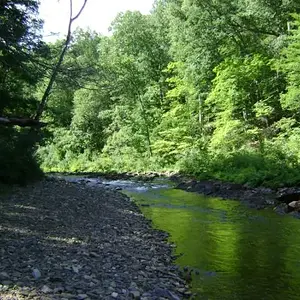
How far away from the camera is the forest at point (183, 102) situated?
18.2 m

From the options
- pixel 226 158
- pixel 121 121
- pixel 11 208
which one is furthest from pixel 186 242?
pixel 121 121

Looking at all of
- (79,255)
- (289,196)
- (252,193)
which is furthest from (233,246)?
(252,193)

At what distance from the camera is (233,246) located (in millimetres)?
9539

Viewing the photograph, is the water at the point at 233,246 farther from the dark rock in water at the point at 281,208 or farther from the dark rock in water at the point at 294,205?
the dark rock in water at the point at 294,205

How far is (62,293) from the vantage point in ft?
16.4

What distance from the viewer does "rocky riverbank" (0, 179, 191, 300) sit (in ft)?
17.4

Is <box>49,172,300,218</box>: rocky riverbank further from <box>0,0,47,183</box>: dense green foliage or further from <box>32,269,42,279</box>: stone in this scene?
<box>32,269,42,279</box>: stone

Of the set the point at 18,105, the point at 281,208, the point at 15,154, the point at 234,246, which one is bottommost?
the point at 234,246

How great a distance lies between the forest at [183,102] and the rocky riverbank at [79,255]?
4.13m

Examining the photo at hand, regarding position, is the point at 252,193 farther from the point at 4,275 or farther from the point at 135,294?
the point at 4,275

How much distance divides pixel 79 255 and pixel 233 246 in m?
4.14

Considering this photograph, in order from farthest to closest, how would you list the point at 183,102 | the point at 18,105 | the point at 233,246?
1. the point at 183,102
2. the point at 18,105
3. the point at 233,246

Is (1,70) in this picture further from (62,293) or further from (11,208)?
(62,293)

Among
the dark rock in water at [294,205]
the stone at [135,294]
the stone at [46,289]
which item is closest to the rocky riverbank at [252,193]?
the dark rock in water at [294,205]
